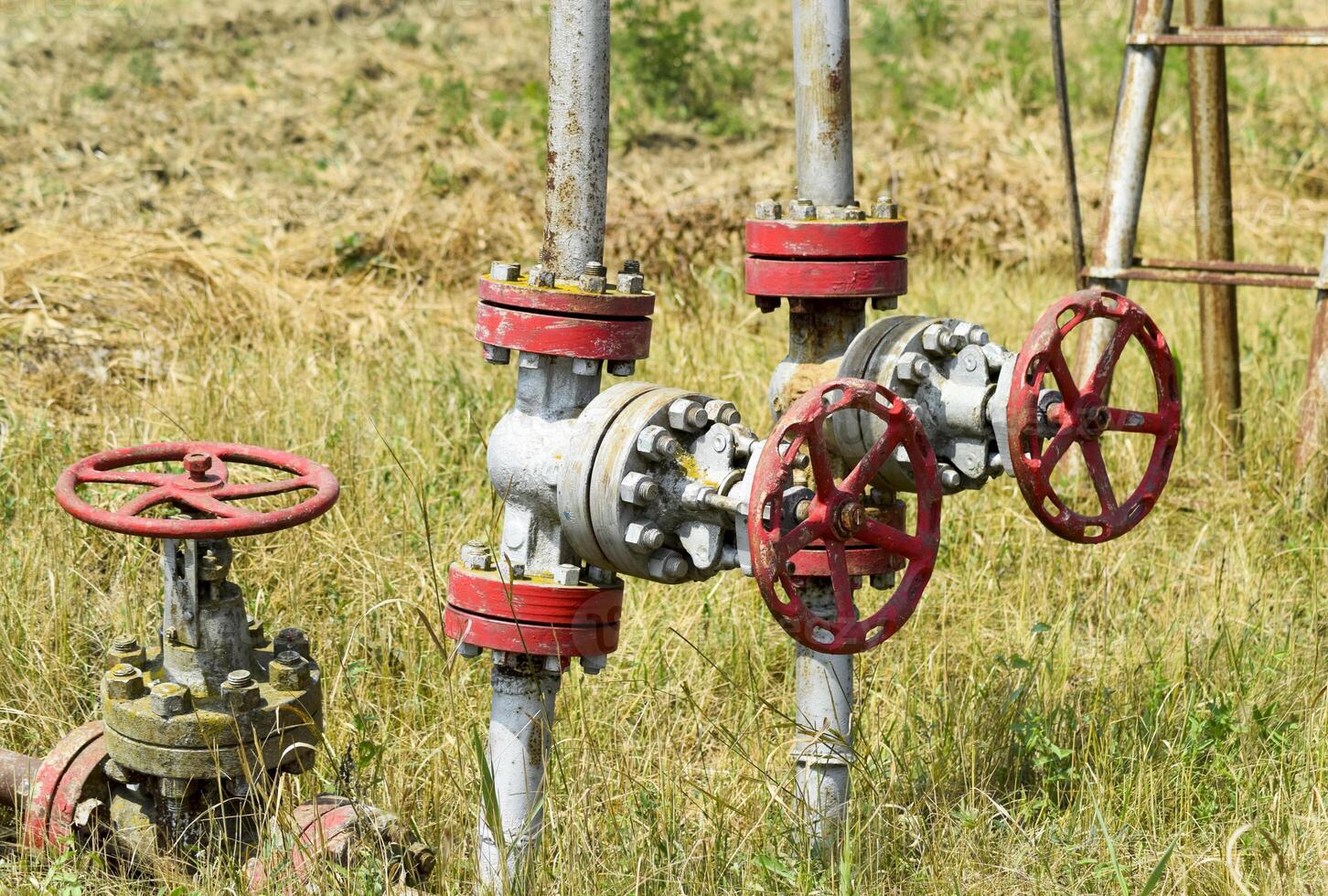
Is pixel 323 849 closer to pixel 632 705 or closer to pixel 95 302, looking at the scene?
pixel 632 705

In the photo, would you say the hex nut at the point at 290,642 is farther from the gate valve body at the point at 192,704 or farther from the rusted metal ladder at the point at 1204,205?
the rusted metal ladder at the point at 1204,205

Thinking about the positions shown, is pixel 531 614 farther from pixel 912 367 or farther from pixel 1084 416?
pixel 1084 416

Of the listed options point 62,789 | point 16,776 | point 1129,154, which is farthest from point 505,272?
point 1129,154

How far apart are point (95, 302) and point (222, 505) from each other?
2.72m

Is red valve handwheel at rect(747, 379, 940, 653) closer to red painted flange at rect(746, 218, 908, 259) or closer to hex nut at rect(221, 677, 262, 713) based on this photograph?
red painted flange at rect(746, 218, 908, 259)

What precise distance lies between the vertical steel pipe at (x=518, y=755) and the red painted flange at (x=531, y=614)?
0.20 ft

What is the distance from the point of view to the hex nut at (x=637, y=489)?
175cm

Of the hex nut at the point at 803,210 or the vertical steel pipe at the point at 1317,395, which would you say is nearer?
the hex nut at the point at 803,210

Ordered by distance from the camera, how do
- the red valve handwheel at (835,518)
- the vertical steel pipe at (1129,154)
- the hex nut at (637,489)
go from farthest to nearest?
the vertical steel pipe at (1129,154)
the hex nut at (637,489)
the red valve handwheel at (835,518)

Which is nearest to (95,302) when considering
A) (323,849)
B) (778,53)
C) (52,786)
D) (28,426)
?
(28,426)

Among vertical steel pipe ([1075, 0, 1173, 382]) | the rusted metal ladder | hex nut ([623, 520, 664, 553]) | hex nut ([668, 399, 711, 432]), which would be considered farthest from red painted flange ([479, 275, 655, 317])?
vertical steel pipe ([1075, 0, 1173, 382])

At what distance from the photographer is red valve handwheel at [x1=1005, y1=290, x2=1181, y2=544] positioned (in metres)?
1.93

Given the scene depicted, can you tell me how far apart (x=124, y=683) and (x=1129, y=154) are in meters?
2.86

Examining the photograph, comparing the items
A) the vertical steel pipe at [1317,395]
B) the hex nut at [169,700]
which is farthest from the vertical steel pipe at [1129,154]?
the hex nut at [169,700]
